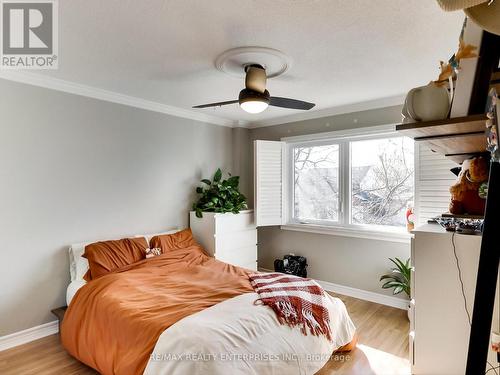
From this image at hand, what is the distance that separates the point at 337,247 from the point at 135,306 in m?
2.68

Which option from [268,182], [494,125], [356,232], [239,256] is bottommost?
[239,256]

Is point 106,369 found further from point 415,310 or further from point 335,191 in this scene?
point 335,191

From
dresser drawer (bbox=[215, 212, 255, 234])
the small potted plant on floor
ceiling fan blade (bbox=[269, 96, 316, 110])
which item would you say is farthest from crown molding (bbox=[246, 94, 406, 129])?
the small potted plant on floor

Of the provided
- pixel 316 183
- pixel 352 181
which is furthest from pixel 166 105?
pixel 352 181

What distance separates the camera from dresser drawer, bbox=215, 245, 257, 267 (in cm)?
381

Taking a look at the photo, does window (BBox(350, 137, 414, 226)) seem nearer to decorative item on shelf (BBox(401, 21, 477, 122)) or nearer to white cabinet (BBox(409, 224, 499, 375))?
white cabinet (BBox(409, 224, 499, 375))

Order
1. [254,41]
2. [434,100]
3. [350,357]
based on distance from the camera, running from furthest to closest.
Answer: [350,357] < [254,41] < [434,100]

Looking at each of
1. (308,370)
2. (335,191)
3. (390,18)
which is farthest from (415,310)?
(335,191)

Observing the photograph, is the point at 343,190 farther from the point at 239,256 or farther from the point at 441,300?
the point at 441,300

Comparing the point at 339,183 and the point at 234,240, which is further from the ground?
the point at 339,183

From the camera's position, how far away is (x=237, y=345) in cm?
172

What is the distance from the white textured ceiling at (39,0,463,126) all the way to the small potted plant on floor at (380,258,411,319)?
192 centimetres

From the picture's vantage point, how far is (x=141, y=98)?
3.38 metres

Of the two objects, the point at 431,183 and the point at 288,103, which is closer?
the point at 288,103
